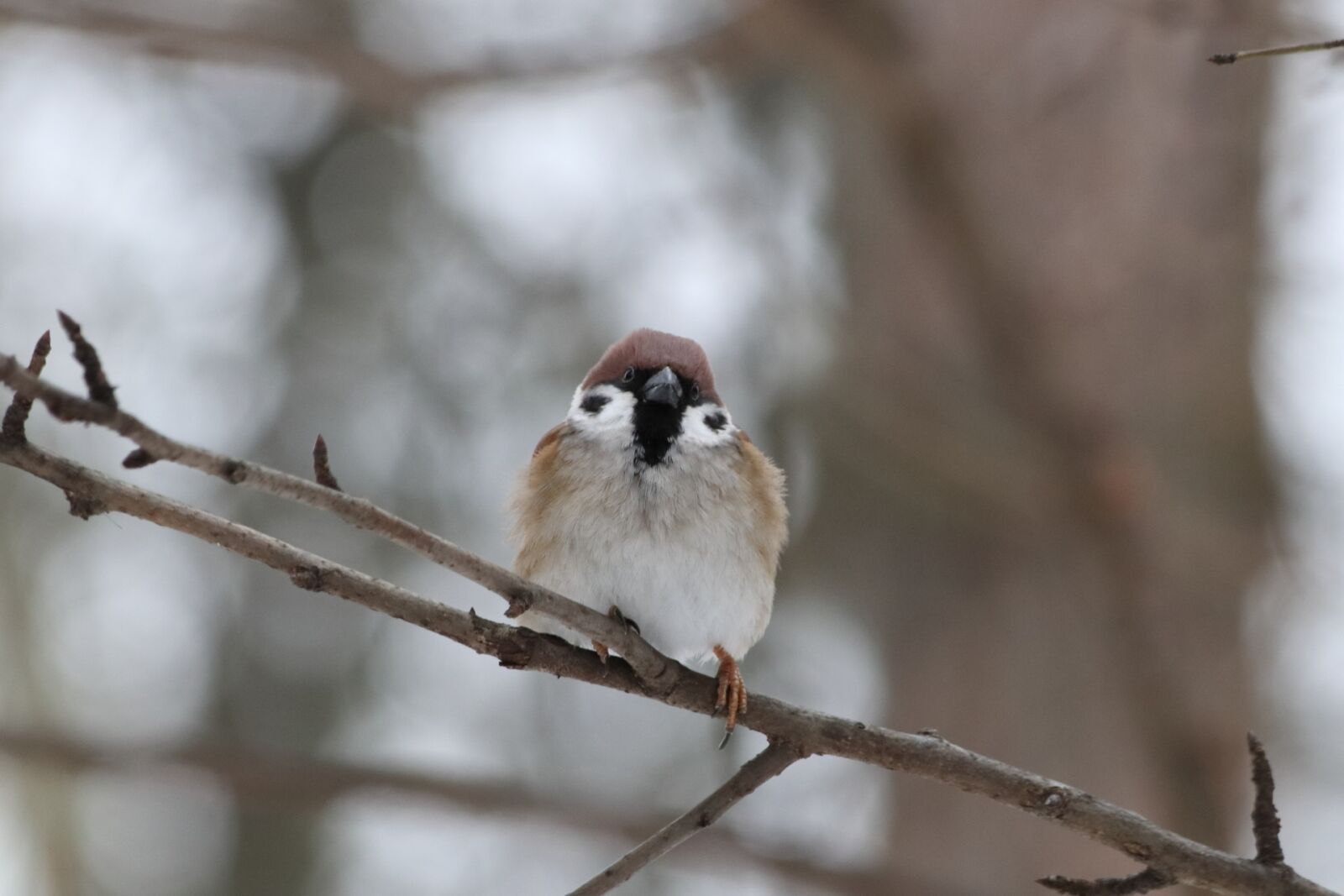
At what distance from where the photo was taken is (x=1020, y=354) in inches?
211

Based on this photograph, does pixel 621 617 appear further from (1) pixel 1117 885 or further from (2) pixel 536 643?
(1) pixel 1117 885

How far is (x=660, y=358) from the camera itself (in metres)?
3.74

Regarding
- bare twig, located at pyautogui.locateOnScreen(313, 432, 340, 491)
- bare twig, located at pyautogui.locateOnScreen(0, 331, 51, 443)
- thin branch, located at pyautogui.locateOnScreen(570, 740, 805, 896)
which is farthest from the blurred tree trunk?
bare twig, located at pyautogui.locateOnScreen(0, 331, 51, 443)

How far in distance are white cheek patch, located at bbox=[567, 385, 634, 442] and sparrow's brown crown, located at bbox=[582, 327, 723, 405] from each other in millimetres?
62

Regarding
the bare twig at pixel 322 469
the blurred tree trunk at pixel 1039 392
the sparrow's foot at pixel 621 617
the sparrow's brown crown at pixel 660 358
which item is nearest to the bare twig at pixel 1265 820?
the sparrow's foot at pixel 621 617

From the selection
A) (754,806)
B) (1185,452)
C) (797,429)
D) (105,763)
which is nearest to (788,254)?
(797,429)

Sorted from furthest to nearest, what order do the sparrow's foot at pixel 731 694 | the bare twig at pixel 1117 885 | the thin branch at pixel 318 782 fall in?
the thin branch at pixel 318 782 → the sparrow's foot at pixel 731 694 → the bare twig at pixel 1117 885

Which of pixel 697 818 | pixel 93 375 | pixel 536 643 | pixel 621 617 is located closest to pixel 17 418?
pixel 93 375

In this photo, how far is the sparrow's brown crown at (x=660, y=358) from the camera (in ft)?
12.3

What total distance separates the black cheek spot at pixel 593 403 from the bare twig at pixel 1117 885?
1850mm

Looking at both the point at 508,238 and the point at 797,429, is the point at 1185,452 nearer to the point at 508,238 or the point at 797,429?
the point at 797,429

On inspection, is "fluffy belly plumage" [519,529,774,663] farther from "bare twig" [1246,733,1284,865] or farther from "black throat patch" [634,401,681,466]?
"bare twig" [1246,733,1284,865]

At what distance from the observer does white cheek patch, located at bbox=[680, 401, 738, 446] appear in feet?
11.8

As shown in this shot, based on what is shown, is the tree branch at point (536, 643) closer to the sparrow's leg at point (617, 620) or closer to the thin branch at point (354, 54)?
the sparrow's leg at point (617, 620)
